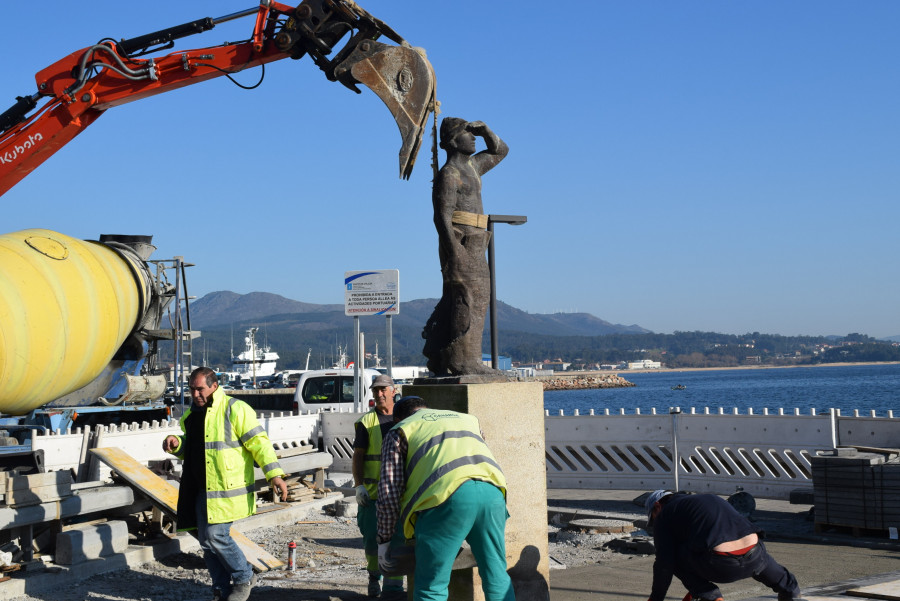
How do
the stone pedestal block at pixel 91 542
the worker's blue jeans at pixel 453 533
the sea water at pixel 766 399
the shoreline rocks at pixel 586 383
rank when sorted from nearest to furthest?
the worker's blue jeans at pixel 453 533 → the stone pedestal block at pixel 91 542 → the sea water at pixel 766 399 → the shoreline rocks at pixel 586 383

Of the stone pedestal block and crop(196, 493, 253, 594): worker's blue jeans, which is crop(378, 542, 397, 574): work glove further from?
the stone pedestal block

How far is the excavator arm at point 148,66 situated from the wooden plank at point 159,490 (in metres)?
4.49

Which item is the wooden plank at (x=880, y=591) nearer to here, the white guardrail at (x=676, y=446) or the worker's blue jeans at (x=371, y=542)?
the worker's blue jeans at (x=371, y=542)

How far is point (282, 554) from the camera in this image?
9352 millimetres

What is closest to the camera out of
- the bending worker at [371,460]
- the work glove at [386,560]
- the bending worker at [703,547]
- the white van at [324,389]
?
the work glove at [386,560]

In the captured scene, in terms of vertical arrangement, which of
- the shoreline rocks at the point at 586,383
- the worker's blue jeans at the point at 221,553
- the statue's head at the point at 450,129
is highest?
the statue's head at the point at 450,129

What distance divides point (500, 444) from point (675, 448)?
699 centimetres

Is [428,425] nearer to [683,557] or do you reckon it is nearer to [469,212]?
[683,557]

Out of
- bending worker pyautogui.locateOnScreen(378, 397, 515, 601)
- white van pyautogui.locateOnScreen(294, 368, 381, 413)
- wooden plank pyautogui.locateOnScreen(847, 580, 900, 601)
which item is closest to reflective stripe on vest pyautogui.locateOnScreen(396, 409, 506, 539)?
bending worker pyautogui.locateOnScreen(378, 397, 515, 601)

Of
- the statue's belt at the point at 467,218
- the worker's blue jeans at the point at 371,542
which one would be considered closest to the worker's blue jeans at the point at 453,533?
the worker's blue jeans at the point at 371,542

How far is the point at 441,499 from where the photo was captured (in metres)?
4.69

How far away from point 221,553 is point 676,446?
316 inches

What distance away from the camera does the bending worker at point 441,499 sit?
471cm

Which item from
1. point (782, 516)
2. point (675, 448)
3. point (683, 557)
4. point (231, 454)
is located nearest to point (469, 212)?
point (231, 454)
